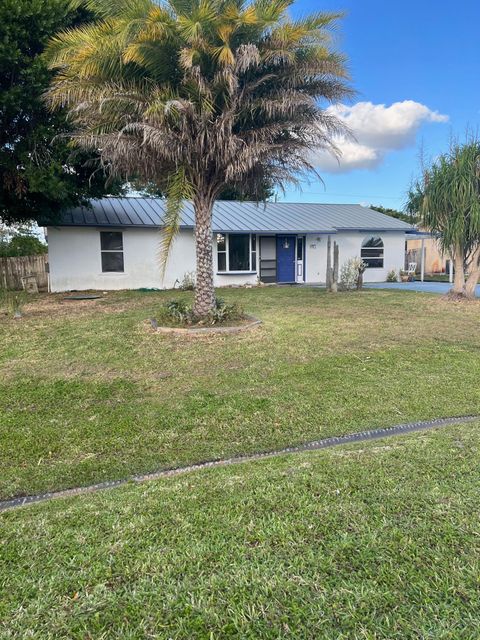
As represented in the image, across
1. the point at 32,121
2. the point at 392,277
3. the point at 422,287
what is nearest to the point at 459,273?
the point at 422,287

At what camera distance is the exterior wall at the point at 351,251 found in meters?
19.4

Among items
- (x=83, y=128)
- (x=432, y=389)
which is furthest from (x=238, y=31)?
(x=432, y=389)

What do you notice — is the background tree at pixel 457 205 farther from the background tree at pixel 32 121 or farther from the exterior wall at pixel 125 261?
the background tree at pixel 32 121

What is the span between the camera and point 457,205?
11.8m

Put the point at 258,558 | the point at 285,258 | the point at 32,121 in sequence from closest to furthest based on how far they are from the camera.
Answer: the point at 258,558
the point at 32,121
the point at 285,258

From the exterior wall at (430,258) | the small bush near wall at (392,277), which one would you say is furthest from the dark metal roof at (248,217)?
the exterior wall at (430,258)

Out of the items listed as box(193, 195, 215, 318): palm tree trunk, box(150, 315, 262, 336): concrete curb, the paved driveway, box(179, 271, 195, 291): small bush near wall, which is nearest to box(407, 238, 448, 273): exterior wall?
the paved driveway

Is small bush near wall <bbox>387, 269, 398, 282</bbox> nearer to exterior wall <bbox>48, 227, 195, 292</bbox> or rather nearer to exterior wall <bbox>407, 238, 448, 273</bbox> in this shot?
exterior wall <bbox>407, 238, 448, 273</bbox>

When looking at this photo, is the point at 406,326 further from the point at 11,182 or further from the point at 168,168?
the point at 11,182

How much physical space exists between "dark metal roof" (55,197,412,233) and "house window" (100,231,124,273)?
0.56 metres

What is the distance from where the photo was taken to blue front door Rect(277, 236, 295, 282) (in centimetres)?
1884

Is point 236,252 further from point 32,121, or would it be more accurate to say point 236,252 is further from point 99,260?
point 32,121

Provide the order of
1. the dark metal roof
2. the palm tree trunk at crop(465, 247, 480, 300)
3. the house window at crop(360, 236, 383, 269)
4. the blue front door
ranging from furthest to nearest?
the house window at crop(360, 236, 383, 269) → the blue front door → the dark metal roof → the palm tree trunk at crop(465, 247, 480, 300)

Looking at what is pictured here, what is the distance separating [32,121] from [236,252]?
8865 millimetres
